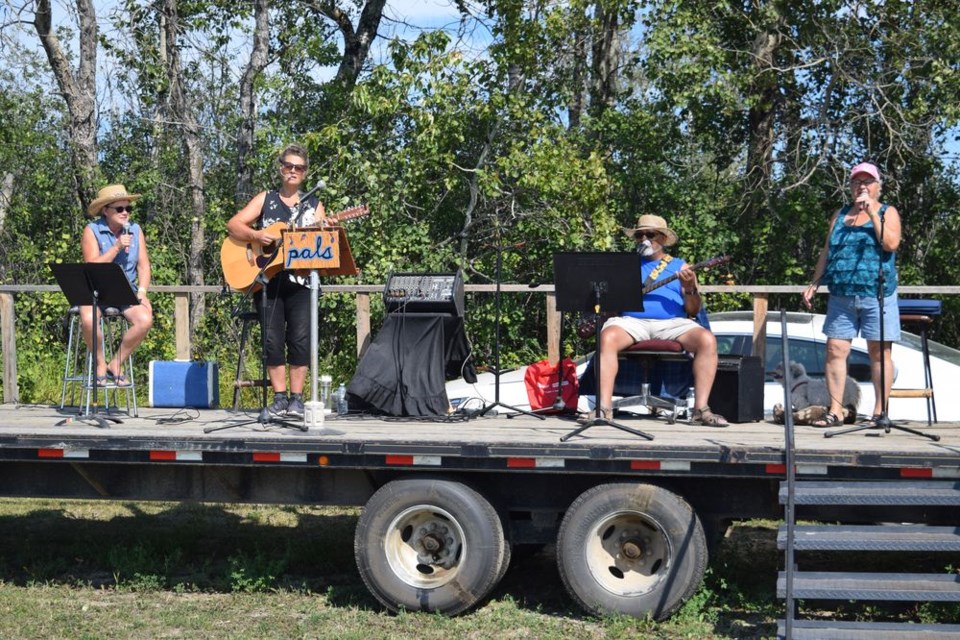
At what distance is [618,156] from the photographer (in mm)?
15438

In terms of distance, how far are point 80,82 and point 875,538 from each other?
13.7 m

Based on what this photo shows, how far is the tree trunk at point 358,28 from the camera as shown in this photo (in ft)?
52.0

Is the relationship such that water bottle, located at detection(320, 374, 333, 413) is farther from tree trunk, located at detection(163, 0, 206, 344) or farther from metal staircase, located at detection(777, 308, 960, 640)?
tree trunk, located at detection(163, 0, 206, 344)

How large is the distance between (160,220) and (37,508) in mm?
7881

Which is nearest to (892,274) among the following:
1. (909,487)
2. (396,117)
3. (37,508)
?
(909,487)

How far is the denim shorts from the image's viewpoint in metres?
6.72

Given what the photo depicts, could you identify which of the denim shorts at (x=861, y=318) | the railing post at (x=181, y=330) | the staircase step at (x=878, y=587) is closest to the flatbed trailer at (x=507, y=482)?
the staircase step at (x=878, y=587)

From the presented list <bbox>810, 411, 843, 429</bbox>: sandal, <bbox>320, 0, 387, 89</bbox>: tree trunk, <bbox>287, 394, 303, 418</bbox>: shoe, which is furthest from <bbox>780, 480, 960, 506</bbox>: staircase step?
<bbox>320, 0, 387, 89</bbox>: tree trunk

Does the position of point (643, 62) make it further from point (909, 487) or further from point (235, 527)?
point (909, 487)

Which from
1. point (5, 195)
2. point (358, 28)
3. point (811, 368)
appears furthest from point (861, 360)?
point (5, 195)

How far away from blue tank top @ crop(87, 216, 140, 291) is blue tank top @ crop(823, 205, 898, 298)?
434 cm

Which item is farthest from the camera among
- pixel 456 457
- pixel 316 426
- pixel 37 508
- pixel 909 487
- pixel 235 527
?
pixel 37 508

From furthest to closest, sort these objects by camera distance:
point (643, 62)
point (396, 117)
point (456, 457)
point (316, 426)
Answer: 1. point (643, 62)
2. point (396, 117)
3. point (316, 426)
4. point (456, 457)

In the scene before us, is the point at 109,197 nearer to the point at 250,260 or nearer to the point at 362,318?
the point at 250,260
